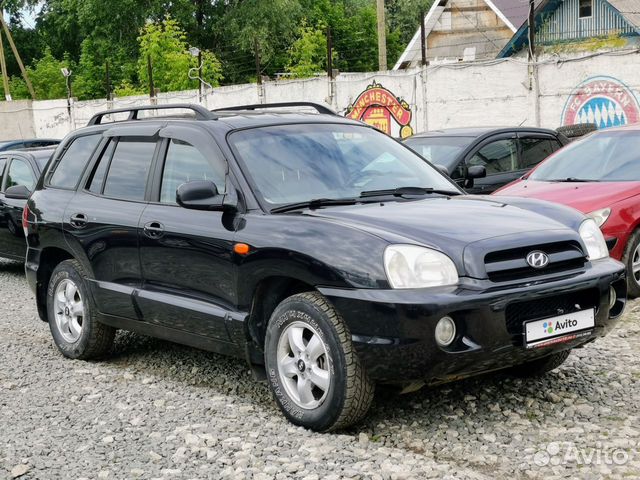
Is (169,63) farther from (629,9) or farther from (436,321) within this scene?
(436,321)

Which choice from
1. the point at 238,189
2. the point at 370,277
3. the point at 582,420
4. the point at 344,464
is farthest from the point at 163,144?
→ the point at 582,420

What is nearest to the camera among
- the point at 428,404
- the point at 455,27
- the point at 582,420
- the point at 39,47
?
the point at 582,420

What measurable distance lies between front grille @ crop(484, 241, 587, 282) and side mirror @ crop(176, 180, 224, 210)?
5.44 ft

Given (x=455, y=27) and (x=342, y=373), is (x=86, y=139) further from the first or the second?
(x=455, y=27)

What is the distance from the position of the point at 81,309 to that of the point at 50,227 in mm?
699

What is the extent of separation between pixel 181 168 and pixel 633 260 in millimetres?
4407

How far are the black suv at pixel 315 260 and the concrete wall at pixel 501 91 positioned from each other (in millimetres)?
10570

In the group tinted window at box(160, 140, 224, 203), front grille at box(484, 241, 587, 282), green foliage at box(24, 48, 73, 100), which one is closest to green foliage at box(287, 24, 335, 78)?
green foliage at box(24, 48, 73, 100)

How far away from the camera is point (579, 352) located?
6.48 meters

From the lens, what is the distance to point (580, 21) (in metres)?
38.8

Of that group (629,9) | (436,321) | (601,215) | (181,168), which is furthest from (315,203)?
(629,9)

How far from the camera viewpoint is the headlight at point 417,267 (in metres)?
4.58

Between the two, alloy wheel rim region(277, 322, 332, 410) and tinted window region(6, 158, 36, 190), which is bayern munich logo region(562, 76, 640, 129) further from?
alloy wheel rim region(277, 322, 332, 410)

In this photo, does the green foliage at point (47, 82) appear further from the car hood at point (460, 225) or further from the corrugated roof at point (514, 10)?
the car hood at point (460, 225)
